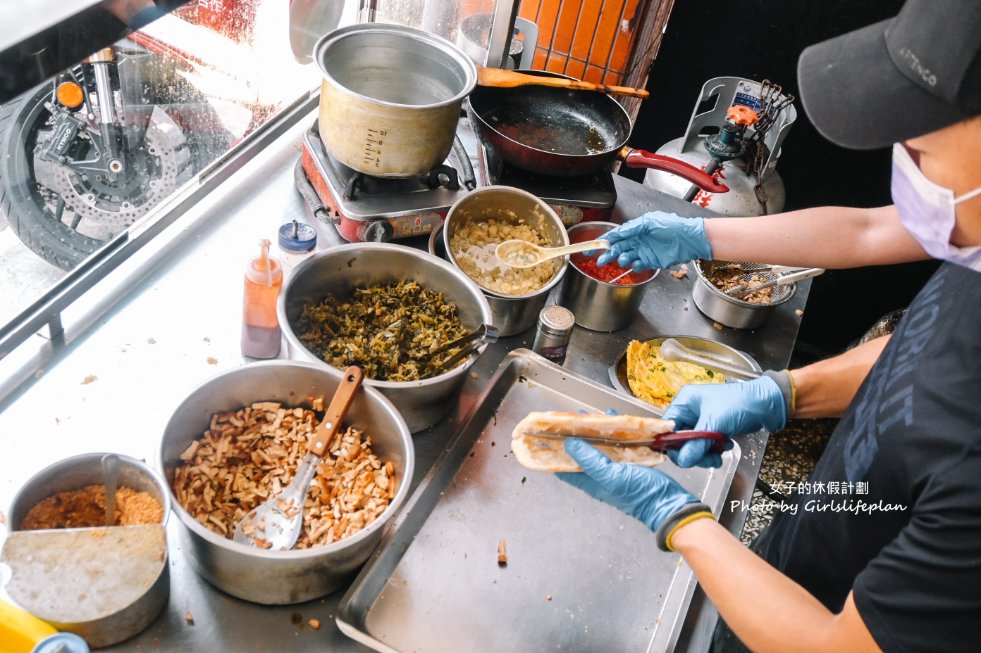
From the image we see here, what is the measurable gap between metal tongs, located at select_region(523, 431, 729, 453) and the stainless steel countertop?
0.33m

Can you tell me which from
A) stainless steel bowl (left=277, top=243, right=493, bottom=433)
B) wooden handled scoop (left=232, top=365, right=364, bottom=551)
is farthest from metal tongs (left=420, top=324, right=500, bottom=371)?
wooden handled scoop (left=232, top=365, right=364, bottom=551)

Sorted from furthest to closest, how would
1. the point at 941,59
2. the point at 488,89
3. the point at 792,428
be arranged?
the point at 792,428, the point at 488,89, the point at 941,59

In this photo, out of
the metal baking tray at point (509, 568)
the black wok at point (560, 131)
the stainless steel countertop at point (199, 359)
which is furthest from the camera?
the black wok at point (560, 131)

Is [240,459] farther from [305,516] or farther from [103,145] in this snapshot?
[103,145]

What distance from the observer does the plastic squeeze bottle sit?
1801 millimetres

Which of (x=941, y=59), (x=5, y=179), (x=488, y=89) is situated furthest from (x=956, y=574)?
(x=5, y=179)

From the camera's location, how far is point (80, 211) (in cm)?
212

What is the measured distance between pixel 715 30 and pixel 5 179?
3570 millimetres

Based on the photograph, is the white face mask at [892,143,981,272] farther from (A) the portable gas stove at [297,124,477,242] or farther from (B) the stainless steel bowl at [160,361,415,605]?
(A) the portable gas stove at [297,124,477,242]

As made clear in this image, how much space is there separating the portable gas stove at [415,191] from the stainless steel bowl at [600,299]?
0.87 ft

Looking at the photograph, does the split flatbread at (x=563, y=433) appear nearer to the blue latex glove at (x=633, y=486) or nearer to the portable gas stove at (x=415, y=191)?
the blue latex glove at (x=633, y=486)

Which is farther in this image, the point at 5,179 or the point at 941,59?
the point at 5,179

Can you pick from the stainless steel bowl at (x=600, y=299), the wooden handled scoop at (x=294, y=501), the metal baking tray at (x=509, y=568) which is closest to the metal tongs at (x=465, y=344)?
the metal baking tray at (x=509, y=568)

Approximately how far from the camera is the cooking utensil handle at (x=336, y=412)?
5.13ft
